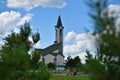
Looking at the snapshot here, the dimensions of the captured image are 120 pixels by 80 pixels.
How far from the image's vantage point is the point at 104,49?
3.91 meters

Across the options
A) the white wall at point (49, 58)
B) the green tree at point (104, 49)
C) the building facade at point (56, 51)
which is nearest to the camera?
the green tree at point (104, 49)

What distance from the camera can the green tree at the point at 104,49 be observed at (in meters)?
3.62

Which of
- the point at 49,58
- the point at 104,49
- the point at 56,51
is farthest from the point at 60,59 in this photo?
the point at 104,49

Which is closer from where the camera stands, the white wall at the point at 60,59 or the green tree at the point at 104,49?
the green tree at the point at 104,49

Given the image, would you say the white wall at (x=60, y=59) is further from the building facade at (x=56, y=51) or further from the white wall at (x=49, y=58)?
the white wall at (x=49, y=58)

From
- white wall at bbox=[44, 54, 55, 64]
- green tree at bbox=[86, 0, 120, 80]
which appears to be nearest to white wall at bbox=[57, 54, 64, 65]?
white wall at bbox=[44, 54, 55, 64]

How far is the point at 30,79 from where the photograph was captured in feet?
33.0

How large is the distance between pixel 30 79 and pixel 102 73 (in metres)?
6.22

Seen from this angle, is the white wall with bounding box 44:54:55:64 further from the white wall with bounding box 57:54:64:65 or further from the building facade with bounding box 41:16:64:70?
the white wall with bounding box 57:54:64:65

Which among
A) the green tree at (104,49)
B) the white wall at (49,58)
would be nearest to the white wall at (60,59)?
the white wall at (49,58)

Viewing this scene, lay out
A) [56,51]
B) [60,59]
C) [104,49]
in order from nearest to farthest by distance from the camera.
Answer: [104,49], [60,59], [56,51]

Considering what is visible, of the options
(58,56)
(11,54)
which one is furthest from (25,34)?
(58,56)

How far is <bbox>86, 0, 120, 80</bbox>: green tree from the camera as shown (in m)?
3.62

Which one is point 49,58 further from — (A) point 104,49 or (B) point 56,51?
(A) point 104,49
